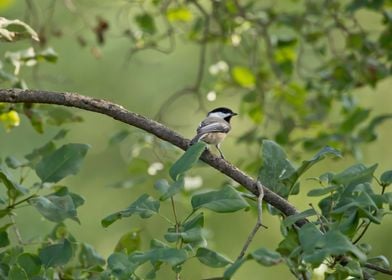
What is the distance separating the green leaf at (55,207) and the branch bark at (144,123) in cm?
25

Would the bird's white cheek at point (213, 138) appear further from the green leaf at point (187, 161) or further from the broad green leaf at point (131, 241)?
the green leaf at point (187, 161)

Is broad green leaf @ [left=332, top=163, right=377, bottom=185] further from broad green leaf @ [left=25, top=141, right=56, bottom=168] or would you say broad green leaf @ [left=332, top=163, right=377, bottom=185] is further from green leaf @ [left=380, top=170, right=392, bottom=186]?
broad green leaf @ [left=25, top=141, right=56, bottom=168]

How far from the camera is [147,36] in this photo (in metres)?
4.95

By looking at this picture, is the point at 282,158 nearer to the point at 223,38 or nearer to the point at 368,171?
the point at 368,171

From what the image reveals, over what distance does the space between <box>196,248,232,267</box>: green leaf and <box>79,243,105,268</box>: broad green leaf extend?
79 centimetres

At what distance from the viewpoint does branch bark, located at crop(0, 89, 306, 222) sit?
2.23 meters

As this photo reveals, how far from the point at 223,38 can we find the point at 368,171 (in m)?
2.82

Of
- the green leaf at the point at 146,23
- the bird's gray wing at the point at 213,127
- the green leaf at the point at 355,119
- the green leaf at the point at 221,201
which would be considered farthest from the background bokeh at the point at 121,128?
the green leaf at the point at 221,201

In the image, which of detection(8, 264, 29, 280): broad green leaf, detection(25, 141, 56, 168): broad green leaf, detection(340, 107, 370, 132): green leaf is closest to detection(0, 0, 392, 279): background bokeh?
detection(340, 107, 370, 132): green leaf

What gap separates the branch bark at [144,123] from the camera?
7.33 ft

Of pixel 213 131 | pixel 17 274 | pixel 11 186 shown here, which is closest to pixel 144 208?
pixel 17 274

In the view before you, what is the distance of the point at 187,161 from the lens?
2055mm

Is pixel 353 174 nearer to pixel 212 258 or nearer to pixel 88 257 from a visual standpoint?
pixel 212 258

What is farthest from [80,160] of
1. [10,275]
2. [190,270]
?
[190,270]
